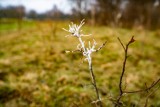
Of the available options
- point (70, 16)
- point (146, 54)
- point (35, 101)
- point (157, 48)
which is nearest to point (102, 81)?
point (35, 101)

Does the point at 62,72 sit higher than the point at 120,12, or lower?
lower

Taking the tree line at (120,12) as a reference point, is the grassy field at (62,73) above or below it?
below

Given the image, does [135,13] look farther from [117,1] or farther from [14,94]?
[14,94]

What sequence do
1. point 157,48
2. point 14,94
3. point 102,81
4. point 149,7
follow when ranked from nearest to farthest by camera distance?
point 14,94 < point 102,81 < point 157,48 < point 149,7

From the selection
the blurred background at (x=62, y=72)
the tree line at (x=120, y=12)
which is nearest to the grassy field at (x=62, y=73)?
the blurred background at (x=62, y=72)

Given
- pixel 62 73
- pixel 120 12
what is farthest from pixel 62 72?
pixel 120 12

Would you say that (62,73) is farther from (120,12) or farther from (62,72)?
(120,12)

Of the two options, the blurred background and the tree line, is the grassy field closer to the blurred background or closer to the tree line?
the blurred background

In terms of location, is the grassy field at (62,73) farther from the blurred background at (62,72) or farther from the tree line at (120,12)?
the tree line at (120,12)
